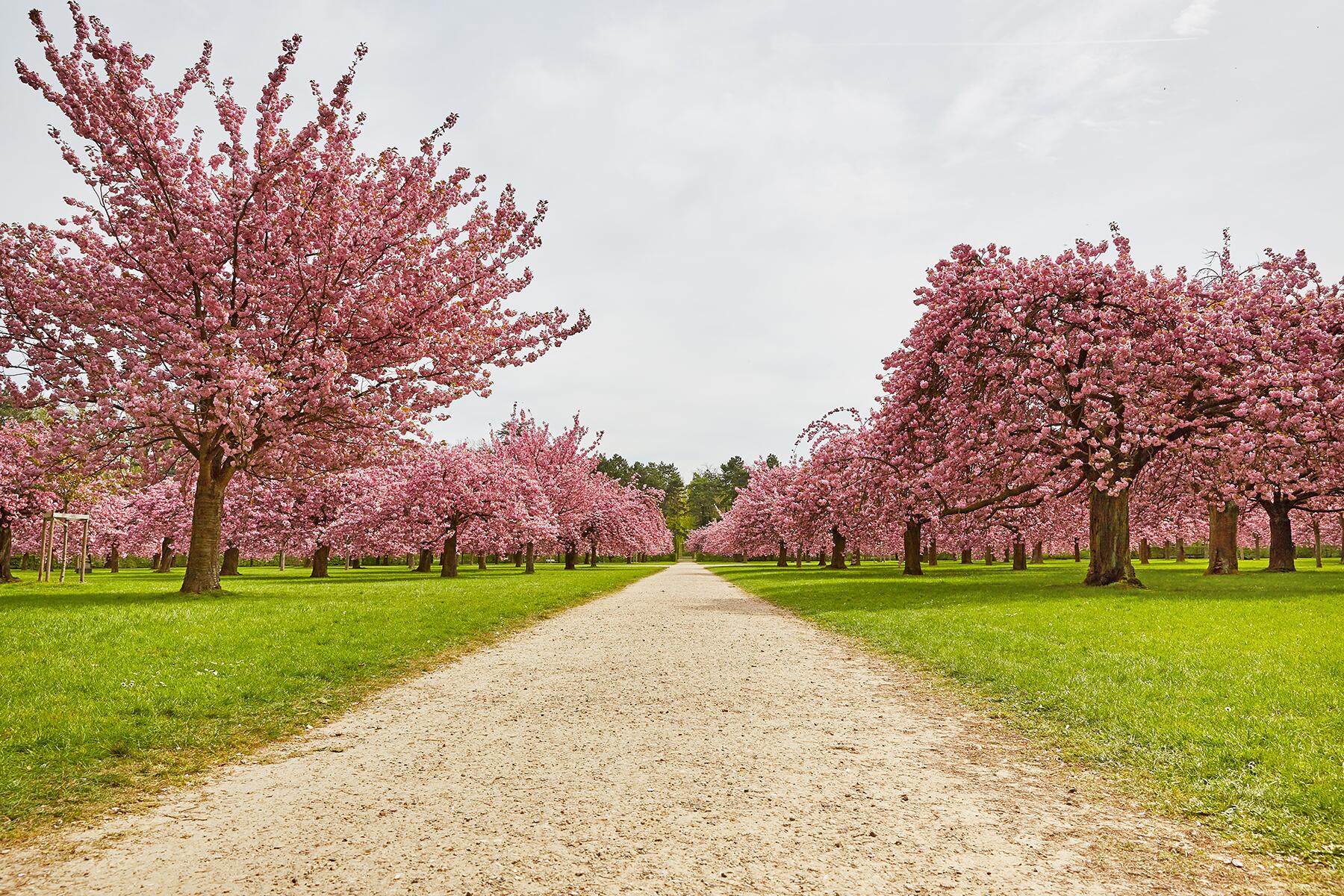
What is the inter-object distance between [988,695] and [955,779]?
143 inches

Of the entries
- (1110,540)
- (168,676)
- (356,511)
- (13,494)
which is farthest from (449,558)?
(168,676)

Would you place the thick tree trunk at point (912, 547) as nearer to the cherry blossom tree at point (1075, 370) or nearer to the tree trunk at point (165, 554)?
the cherry blossom tree at point (1075, 370)

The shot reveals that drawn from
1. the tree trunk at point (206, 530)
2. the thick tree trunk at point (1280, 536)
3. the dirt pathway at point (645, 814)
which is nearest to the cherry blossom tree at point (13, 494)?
the tree trunk at point (206, 530)

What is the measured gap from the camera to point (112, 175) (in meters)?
18.5

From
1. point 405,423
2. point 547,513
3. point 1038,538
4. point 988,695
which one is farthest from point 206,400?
point 1038,538

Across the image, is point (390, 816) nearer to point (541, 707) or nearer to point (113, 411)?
point (541, 707)

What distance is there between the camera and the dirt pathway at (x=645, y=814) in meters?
4.21

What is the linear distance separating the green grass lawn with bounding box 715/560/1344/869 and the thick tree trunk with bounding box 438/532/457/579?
2426 cm

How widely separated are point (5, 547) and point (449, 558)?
19.2m

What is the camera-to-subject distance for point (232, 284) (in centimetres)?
1966

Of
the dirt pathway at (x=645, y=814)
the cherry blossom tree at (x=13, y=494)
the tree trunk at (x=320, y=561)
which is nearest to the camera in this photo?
the dirt pathway at (x=645, y=814)

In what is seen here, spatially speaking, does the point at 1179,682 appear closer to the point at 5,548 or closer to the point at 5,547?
the point at 5,548

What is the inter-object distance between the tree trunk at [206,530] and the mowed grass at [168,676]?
136 centimetres

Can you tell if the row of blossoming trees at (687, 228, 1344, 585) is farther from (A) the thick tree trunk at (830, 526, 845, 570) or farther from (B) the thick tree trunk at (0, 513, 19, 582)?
(B) the thick tree trunk at (0, 513, 19, 582)
